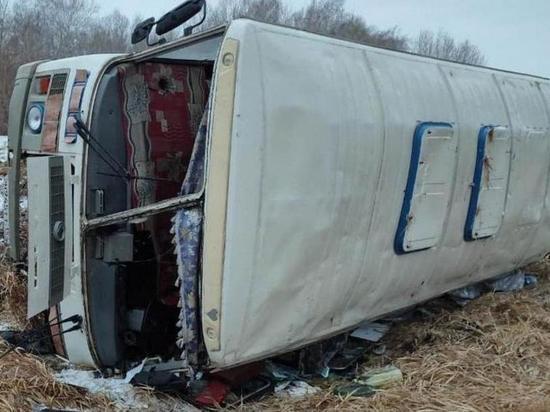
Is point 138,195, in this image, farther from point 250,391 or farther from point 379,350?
point 379,350

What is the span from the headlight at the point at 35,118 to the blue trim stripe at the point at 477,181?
9.48 feet

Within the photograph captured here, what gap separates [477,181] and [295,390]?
75.6 inches

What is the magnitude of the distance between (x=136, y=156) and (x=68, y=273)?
0.83 metres

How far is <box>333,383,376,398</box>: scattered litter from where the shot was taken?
11.9ft

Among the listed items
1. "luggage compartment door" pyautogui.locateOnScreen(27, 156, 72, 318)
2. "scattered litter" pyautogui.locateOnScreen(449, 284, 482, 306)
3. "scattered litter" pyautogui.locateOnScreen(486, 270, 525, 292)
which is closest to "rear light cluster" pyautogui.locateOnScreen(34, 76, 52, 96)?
"luggage compartment door" pyautogui.locateOnScreen(27, 156, 72, 318)

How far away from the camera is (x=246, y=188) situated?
298 centimetres

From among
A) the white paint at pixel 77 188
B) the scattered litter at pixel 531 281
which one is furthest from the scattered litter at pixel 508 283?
the white paint at pixel 77 188

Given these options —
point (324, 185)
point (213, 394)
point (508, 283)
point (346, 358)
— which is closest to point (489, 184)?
point (346, 358)

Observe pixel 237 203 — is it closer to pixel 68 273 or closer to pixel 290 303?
pixel 290 303

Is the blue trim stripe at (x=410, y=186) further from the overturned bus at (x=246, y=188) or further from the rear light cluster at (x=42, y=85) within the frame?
the rear light cluster at (x=42, y=85)

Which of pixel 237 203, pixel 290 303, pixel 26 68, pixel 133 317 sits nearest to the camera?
pixel 237 203

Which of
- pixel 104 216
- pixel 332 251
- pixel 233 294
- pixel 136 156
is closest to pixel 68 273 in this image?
pixel 104 216

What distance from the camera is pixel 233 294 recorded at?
9.89 feet

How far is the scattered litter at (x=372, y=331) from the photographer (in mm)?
4770
